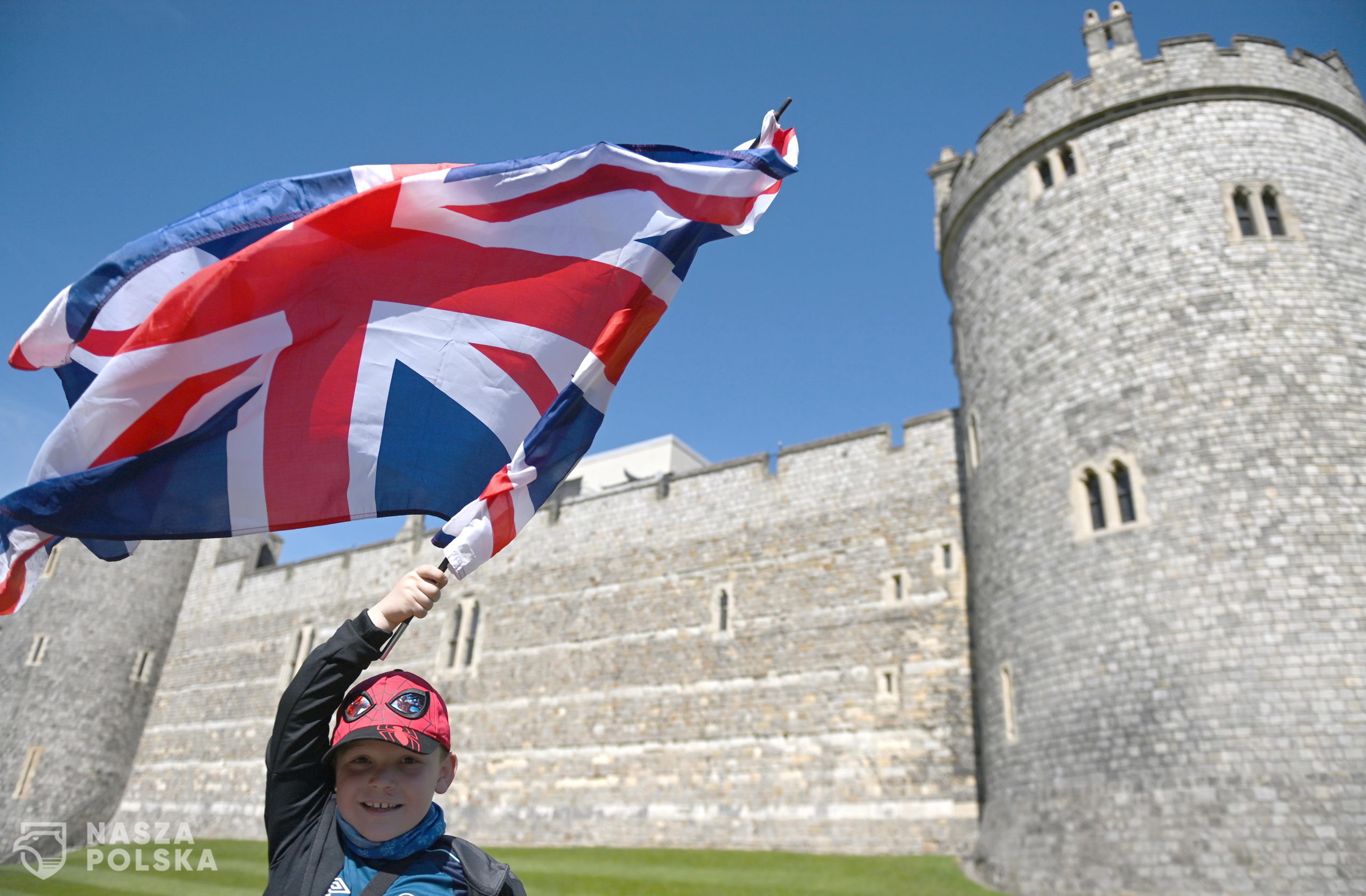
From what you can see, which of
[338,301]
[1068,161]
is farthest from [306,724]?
[1068,161]

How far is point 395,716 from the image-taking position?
7.47ft

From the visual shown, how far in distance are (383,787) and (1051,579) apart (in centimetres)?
1004

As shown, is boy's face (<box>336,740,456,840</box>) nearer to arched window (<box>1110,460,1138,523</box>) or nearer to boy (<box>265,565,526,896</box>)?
boy (<box>265,565,526,896</box>)

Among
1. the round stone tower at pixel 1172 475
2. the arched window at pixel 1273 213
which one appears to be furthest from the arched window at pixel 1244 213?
the arched window at pixel 1273 213

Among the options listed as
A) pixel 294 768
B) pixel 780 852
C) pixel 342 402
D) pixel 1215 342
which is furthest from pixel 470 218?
pixel 780 852

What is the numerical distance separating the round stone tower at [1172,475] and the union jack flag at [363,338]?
25.1 feet

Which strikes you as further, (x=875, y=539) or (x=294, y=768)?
(x=875, y=539)

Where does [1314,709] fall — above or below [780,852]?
above

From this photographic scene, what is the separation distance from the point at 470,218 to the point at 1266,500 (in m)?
9.01

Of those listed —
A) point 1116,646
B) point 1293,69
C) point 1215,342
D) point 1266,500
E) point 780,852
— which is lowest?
point 780,852

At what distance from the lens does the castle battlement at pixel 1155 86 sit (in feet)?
39.4

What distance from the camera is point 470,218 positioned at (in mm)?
4469

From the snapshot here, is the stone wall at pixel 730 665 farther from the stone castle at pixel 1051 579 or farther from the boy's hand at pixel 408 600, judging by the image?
the boy's hand at pixel 408 600

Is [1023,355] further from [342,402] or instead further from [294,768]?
[294,768]
